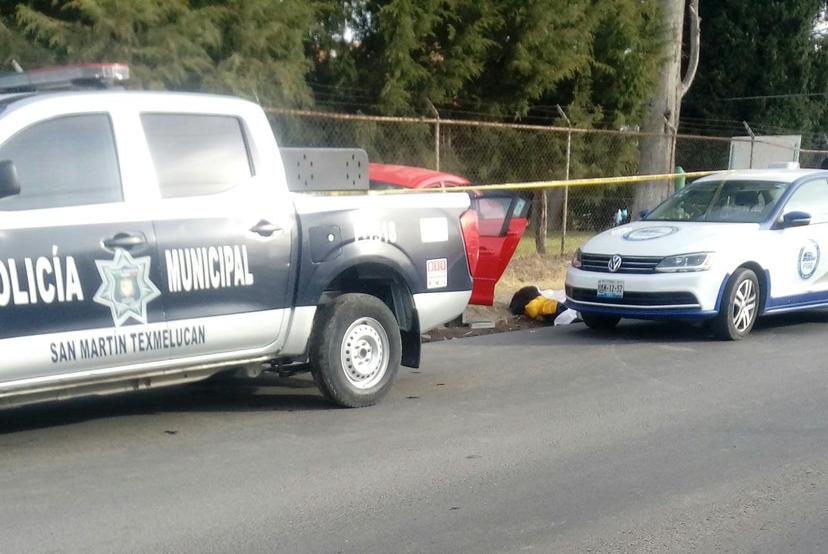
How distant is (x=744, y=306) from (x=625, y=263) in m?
1.22

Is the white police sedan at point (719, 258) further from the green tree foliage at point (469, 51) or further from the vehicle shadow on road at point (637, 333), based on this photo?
the green tree foliage at point (469, 51)

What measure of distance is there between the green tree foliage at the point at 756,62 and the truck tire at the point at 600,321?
2144 cm

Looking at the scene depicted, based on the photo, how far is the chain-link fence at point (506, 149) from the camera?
618 inches

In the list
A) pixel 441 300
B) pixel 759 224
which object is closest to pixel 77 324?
pixel 441 300

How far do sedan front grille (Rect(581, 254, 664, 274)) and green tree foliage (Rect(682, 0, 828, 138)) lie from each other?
2191 centimetres

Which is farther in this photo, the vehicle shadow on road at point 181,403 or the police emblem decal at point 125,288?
the vehicle shadow on road at point 181,403

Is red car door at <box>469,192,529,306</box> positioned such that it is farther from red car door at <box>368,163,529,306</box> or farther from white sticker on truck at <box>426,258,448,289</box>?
white sticker on truck at <box>426,258,448,289</box>

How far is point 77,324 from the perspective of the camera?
6281mm

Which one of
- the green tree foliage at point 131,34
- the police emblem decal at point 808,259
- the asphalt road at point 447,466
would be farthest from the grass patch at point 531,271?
the asphalt road at point 447,466

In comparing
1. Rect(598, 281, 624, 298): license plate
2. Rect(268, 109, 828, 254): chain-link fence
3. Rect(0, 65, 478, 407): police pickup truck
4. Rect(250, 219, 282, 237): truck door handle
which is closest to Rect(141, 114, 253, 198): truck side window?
Rect(0, 65, 478, 407): police pickup truck

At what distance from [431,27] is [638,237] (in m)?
7.23

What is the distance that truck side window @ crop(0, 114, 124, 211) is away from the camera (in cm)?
622

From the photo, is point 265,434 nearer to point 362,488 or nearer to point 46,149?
point 362,488

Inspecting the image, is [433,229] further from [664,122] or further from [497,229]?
[664,122]
